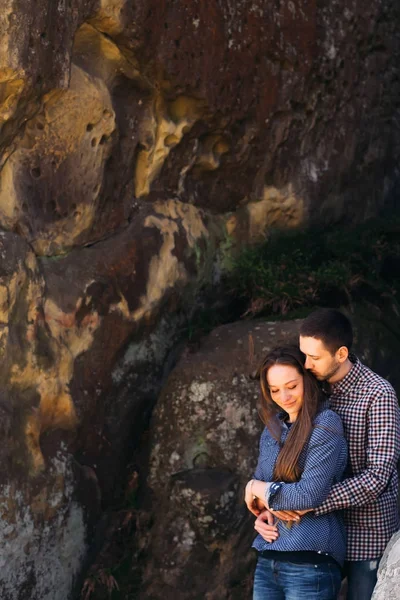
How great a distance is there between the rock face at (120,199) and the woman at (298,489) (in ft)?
5.33

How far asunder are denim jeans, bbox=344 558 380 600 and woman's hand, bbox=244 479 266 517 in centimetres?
40

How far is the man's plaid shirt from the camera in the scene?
11.5 ft

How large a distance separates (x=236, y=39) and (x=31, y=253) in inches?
74.3

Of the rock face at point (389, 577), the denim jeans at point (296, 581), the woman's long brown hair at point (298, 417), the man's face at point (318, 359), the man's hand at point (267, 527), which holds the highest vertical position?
the man's face at point (318, 359)

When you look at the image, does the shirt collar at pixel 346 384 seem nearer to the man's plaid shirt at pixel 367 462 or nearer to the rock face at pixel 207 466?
the man's plaid shirt at pixel 367 462

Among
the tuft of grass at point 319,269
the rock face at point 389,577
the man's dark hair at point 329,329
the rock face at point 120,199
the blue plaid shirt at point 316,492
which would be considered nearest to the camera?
the rock face at point 389,577

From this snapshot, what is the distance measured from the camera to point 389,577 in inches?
114

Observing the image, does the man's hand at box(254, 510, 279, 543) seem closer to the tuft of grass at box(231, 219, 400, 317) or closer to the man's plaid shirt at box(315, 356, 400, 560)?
the man's plaid shirt at box(315, 356, 400, 560)

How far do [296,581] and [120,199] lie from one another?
109 inches

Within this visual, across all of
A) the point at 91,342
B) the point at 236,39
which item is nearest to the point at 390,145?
the point at 236,39

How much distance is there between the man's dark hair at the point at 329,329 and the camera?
3594 mm

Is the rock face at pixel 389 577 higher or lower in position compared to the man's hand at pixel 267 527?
higher

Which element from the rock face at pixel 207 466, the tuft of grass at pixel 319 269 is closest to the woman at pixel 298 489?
the rock face at pixel 207 466

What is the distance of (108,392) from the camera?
17.7ft
